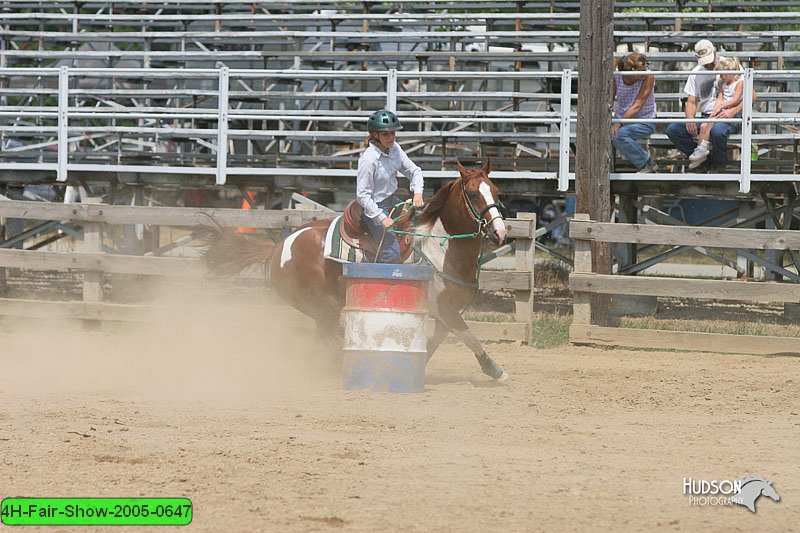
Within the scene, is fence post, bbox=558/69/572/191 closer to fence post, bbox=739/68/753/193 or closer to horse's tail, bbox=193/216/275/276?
fence post, bbox=739/68/753/193

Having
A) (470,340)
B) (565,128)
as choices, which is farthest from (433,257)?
(565,128)

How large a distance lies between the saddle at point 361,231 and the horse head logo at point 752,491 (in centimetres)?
421

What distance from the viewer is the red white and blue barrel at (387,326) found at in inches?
351

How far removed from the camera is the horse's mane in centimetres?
957

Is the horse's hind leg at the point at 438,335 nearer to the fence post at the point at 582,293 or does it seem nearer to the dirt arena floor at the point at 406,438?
the dirt arena floor at the point at 406,438

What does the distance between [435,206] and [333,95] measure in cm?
572

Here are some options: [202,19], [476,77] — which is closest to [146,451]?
[476,77]

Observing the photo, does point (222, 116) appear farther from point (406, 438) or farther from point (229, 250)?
point (406, 438)

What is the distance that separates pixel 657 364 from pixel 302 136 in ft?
18.8

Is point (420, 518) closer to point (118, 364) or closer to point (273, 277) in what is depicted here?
point (273, 277)

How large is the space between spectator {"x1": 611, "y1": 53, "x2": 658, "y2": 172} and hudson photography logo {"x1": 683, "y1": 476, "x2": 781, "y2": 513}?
793 centimetres

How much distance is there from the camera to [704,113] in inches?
548

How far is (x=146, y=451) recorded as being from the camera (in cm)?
664

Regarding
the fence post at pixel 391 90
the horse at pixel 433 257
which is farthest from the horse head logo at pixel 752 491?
the fence post at pixel 391 90
